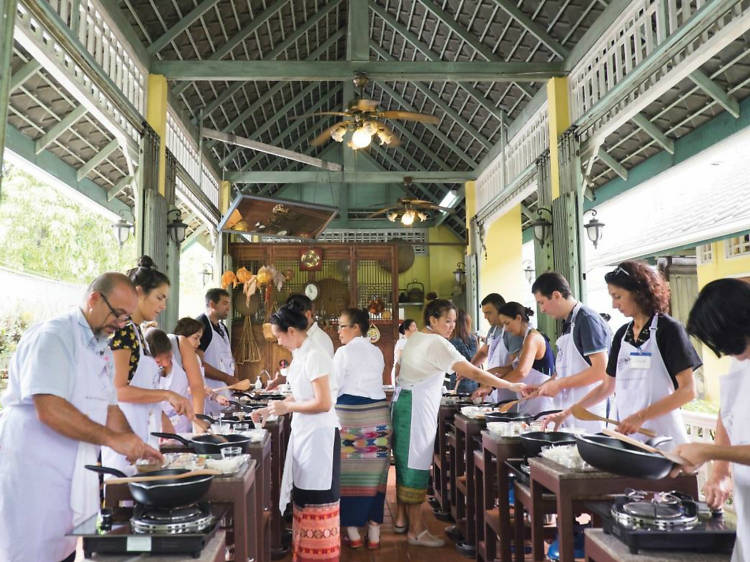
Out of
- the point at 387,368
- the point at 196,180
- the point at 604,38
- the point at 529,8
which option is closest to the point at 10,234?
the point at 196,180

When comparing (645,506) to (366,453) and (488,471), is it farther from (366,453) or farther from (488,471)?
(366,453)

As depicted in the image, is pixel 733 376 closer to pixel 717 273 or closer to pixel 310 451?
pixel 310 451

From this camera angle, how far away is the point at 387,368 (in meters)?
10.6

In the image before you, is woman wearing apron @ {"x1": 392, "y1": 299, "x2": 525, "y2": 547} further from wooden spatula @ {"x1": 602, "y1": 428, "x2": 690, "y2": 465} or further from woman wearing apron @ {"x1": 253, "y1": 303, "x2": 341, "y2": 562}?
wooden spatula @ {"x1": 602, "y1": 428, "x2": 690, "y2": 465}

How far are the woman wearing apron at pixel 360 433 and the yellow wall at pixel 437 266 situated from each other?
11.5 metres

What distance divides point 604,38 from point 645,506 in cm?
512

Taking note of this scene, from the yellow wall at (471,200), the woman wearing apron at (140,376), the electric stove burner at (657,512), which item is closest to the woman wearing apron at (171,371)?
the woman wearing apron at (140,376)

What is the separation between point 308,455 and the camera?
3.38 metres

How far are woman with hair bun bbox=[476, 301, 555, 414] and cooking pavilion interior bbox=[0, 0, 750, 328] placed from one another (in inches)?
70.6

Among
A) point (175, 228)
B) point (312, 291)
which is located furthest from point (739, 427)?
point (312, 291)

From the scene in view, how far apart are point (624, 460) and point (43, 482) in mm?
1759

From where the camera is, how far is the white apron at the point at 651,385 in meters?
2.55

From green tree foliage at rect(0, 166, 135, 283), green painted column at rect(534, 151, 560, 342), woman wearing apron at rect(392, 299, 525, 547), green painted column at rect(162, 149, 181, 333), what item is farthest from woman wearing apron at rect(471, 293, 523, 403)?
green tree foliage at rect(0, 166, 135, 283)

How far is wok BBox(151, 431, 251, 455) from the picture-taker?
248cm
